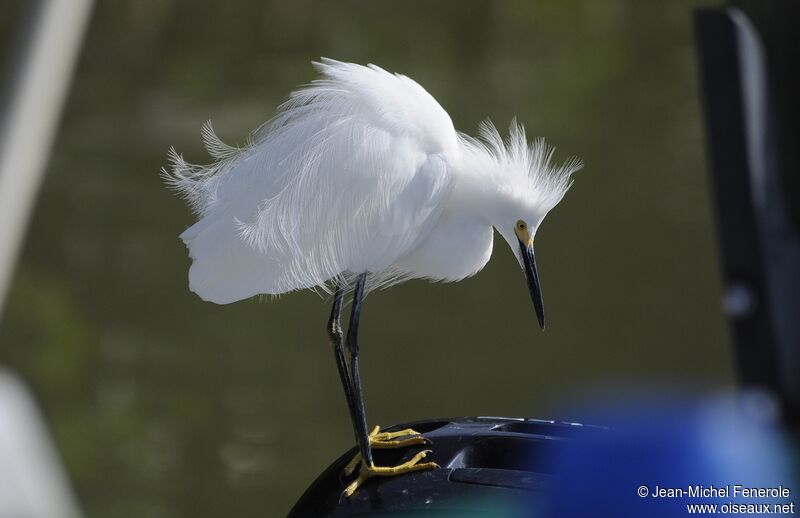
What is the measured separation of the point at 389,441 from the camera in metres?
1.46

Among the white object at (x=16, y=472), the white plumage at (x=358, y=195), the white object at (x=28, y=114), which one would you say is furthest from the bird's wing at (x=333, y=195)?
the white object at (x=28, y=114)

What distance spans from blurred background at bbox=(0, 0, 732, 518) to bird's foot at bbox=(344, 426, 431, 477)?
3.16 ft

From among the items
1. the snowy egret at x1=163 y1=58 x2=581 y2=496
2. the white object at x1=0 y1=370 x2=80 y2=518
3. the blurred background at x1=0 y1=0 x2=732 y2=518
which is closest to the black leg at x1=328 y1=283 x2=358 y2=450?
the snowy egret at x1=163 y1=58 x2=581 y2=496

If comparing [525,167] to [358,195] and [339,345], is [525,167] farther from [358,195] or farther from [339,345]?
[339,345]

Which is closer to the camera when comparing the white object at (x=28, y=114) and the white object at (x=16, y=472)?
the white object at (x=28, y=114)

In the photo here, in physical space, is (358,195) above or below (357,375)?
above

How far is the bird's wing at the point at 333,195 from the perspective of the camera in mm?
1503

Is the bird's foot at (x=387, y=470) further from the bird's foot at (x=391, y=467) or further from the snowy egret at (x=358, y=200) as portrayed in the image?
the snowy egret at (x=358, y=200)

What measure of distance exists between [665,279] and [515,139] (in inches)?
112

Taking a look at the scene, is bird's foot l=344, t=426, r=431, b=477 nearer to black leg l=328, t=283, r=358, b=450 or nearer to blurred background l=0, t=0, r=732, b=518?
→ black leg l=328, t=283, r=358, b=450

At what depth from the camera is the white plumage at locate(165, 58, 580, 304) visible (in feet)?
4.94

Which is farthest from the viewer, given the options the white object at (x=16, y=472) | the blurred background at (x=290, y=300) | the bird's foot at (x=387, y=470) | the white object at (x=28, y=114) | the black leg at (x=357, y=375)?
the blurred background at (x=290, y=300)

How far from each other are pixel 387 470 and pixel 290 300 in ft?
9.70

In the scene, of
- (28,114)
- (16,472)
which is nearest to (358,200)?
(16,472)
